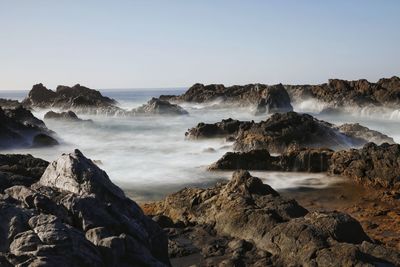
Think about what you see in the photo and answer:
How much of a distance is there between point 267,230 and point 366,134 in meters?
22.0

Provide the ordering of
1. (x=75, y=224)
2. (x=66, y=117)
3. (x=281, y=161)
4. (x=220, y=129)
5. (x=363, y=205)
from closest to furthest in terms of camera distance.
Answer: (x=75, y=224), (x=363, y=205), (x=281, y=161), (x=220, y=129), (x=66, y=117)

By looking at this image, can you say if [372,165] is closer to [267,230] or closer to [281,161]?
[281,161]

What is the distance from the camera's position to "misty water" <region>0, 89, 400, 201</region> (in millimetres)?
20656

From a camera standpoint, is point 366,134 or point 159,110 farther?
point 159,110

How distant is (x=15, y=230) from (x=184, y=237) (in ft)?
17.0

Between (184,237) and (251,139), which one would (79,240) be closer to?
(184,237)

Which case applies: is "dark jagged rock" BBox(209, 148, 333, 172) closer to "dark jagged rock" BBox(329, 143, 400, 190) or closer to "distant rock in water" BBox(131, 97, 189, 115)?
"dark jagged rock" BBox(329, 143, 400, 190)

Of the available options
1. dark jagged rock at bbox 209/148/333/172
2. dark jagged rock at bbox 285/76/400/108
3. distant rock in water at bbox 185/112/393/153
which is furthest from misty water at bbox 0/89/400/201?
dark jagged rock at bbox 285/76/400/108

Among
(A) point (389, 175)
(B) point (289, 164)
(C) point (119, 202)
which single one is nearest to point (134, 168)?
(B) point (289, 164)

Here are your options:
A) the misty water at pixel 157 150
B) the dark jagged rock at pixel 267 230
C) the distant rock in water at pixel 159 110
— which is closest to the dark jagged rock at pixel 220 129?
the misty water at pixel 157 150

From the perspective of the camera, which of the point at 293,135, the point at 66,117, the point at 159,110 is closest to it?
the point at 293,135

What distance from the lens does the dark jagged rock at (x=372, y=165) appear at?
18.3 meters

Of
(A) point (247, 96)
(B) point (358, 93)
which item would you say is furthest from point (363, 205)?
(A) point (247, 96)

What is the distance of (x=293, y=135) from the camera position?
87.9 ft
